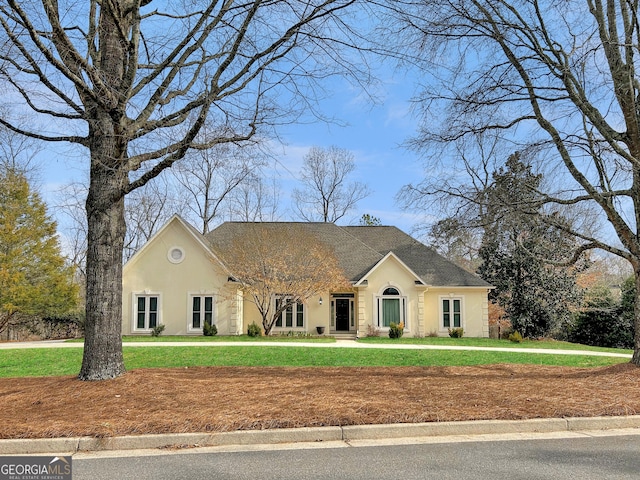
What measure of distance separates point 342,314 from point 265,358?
45.7 ft

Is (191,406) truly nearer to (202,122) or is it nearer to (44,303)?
(202,122)

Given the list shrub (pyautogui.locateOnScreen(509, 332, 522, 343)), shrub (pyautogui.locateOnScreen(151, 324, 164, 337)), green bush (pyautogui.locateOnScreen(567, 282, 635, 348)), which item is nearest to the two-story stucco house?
shrub (pyautogui.locateOnScreen(151, 324, 164, 337))

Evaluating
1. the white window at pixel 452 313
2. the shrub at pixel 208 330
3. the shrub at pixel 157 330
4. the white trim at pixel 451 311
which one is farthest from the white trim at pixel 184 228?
the white window at pixel 452 313

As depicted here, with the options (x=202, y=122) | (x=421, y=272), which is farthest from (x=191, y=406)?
(x=421, y=272)

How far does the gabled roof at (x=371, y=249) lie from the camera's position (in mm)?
27219

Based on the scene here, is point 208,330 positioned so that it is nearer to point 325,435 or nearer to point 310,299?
point 310,299

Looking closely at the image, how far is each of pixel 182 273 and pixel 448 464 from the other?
21.8 metres

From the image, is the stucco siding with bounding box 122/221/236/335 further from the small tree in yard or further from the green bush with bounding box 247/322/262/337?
the green bush with bounding box 247/322/262/337

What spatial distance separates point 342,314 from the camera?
27.7m

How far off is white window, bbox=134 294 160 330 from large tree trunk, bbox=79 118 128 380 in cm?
1688

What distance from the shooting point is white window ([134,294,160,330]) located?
25094mm

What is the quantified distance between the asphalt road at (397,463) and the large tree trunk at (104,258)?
3.25 m

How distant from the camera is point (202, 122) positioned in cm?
827

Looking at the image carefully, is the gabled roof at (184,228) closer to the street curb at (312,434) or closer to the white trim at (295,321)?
the white trim at (295,321)
